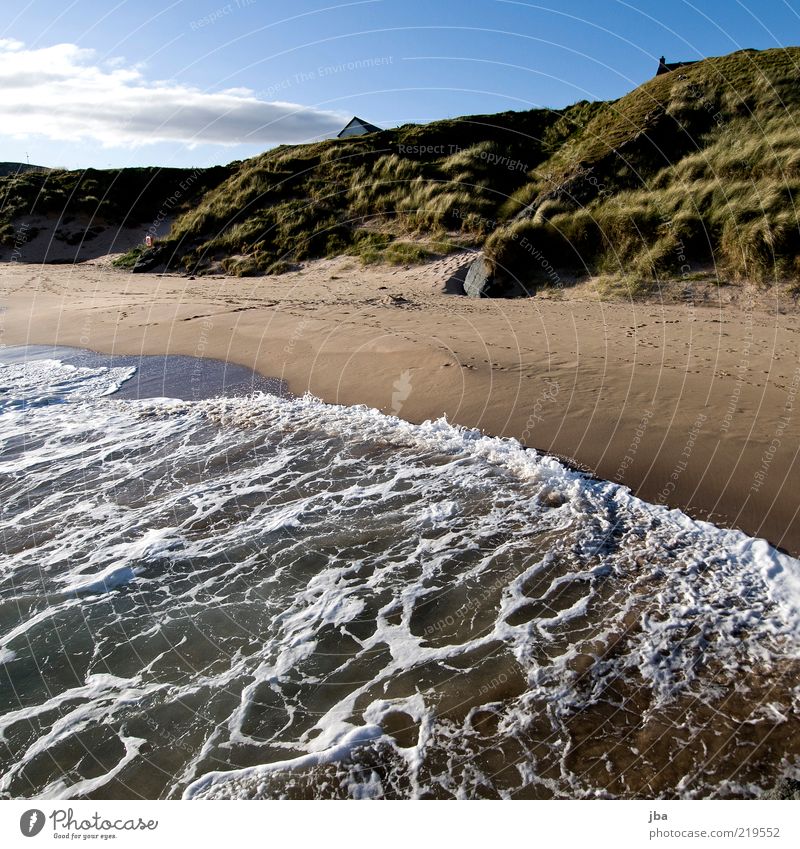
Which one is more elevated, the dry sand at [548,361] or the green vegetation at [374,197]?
the green vegetation at [374,197]

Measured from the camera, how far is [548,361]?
29.6ft

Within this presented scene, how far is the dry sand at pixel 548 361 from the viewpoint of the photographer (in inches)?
237

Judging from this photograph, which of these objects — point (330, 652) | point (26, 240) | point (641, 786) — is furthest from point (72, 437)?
point (26, 240)

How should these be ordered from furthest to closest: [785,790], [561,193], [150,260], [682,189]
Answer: [150,260] → [561,193] → [682,189] → [785,790]

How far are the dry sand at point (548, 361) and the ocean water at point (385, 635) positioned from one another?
64 centimetres

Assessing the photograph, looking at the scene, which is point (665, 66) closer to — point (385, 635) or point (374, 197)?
point (374, 197)

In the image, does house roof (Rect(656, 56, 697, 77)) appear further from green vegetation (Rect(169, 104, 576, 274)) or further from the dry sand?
the dry sand

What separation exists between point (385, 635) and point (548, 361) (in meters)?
5.78

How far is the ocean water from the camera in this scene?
11.0ft

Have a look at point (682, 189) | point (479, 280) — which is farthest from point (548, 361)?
point (682, 189)

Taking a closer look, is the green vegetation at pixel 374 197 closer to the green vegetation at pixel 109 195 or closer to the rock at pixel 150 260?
the rock at pixel 150 260

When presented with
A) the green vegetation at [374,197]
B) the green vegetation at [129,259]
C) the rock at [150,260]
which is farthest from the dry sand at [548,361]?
the green vegetation at [129,259]

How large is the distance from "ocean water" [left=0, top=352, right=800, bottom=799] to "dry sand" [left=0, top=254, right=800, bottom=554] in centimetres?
64

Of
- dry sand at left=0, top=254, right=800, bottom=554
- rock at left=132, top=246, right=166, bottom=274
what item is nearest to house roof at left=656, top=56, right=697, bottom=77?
dry sand at left=0, top=254, right=800, bottom=554
